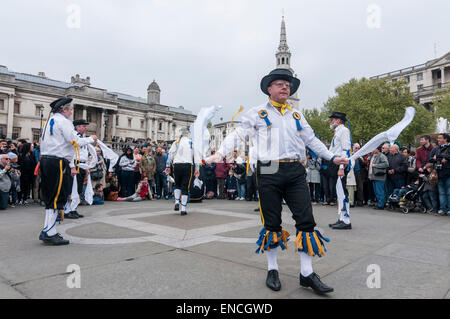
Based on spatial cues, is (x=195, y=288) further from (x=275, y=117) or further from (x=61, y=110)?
(x=61, y=110)

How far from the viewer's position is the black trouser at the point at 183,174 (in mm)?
8641

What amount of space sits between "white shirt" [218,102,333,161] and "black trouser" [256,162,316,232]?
142mm

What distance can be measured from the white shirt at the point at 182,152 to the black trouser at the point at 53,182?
3877 millimetres

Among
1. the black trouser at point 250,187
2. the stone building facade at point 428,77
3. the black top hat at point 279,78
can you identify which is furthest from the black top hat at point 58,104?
the stone building facade at point 428,77

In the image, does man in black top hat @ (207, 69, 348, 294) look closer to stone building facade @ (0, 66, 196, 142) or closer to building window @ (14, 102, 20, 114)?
stone building facade @ (0, 66, 196, 142)

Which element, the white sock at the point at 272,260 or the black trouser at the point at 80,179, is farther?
the black trouser at the point at 80,179

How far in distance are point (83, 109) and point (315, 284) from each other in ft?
215

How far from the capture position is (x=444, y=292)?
115 inches

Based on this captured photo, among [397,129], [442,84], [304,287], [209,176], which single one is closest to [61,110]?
[304,287]

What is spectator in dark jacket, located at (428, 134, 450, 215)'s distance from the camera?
8.81 meters

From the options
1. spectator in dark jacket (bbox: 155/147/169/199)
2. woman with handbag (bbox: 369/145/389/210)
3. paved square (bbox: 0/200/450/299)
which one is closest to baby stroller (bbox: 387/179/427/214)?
woman with handbag (bbox: 369/145/389/210)

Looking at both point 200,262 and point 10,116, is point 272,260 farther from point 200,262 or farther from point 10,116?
point 10,116

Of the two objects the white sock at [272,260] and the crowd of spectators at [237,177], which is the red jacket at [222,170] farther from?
the white sock at [272,260]

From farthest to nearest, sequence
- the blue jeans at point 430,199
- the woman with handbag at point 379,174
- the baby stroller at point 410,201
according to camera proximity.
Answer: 1. the woman with handbag at point 379,174
2. the baby stroller at point 410,201
3. the blue jeans at point 430,199
